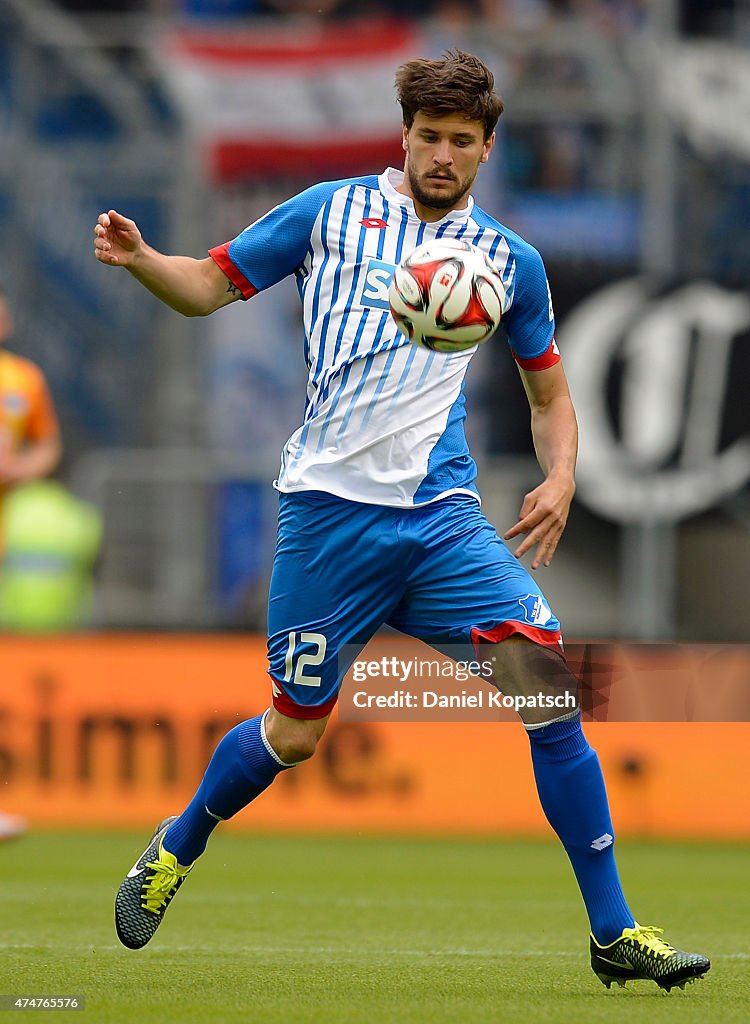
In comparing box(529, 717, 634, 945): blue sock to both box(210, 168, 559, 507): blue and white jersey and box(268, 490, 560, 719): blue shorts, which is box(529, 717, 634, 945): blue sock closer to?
box(268, 490, 560, 719): blue shorts

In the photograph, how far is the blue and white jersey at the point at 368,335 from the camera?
4.98 meters

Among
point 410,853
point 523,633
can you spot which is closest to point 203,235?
point 410,853

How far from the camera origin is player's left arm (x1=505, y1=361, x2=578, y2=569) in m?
4.88

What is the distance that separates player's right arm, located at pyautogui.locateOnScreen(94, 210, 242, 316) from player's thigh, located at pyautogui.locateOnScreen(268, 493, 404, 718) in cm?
58

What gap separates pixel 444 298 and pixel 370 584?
2.65ft

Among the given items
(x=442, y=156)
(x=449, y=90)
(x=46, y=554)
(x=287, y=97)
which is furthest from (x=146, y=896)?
(x=287, y=97)

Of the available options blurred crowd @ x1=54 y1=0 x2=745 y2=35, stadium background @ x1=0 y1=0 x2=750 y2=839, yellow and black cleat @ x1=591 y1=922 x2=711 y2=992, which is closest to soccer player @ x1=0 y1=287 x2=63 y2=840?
stadium background @ x1=0 y1=0 x2=750 y2=839

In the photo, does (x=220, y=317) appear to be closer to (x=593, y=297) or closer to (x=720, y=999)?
(x=593, y=297)

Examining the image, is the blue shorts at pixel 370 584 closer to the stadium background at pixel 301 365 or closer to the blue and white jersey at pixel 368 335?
the blue and white jersey at pixel 368 335

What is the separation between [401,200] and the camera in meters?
5.05

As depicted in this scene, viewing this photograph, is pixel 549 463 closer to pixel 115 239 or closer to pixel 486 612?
pixel 486 612

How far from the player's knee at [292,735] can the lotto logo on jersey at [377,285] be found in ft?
3.68

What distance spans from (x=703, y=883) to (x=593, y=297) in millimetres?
4356

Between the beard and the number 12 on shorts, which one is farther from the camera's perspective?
the number 12 on shorts
